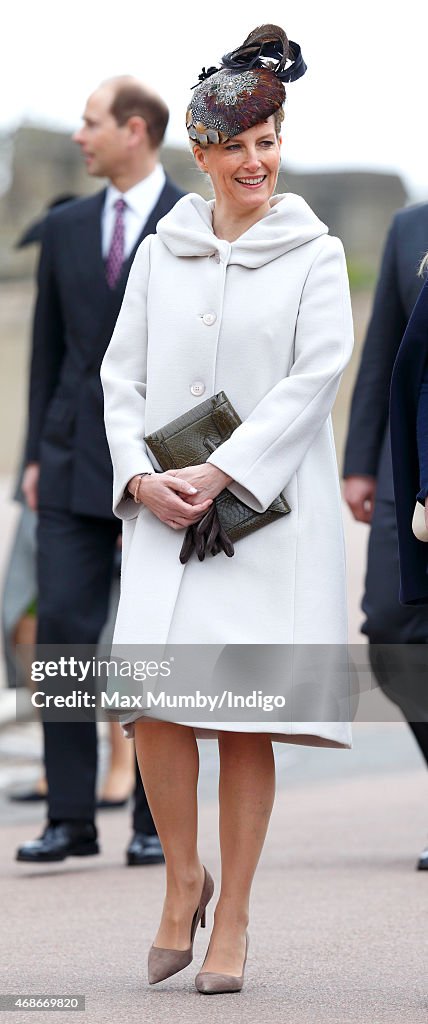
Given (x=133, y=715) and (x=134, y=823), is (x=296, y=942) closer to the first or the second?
(x=133, y=715)

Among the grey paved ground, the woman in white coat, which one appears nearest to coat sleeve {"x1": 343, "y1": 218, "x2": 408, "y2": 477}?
the grey paved ground

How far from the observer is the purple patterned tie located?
559 centimetres

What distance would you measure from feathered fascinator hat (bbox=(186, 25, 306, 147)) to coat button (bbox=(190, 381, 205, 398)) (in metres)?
0.50

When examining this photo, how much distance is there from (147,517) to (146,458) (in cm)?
12

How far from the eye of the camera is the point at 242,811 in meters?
A: 3.78

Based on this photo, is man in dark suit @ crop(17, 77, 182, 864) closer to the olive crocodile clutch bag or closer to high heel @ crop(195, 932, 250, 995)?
the olive crocodile clutch bag

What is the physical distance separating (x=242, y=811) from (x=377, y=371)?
6.30 feet

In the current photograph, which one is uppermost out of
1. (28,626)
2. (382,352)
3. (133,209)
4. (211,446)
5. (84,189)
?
(133,209)

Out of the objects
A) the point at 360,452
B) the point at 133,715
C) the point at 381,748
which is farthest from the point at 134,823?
the point at 381,748

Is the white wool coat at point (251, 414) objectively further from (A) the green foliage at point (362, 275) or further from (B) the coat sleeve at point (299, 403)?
(A) the green foliage at point (362, 275)

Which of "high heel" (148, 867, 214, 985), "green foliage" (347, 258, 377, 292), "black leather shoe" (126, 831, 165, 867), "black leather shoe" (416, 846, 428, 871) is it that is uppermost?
"high heel" (148, 867, 214, 985)

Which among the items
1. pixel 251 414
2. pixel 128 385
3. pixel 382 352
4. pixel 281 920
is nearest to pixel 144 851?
pixel 281 920

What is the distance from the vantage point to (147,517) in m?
3.85

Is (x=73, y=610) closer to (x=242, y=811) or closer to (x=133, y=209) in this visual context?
(x=133, y=209)
